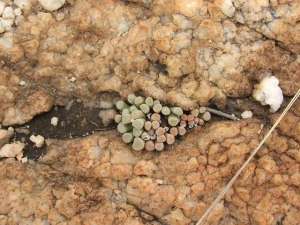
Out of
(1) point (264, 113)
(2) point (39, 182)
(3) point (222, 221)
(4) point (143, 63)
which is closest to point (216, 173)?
(3) point (222, 221)

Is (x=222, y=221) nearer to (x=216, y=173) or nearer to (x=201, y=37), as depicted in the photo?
(x=216, y=173)

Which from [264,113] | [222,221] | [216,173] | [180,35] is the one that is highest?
[180,35]

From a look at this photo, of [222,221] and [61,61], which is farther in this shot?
[61,61]

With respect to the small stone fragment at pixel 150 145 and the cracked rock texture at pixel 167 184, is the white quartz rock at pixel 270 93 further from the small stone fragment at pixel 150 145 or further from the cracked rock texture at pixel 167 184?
the small stone fragment at pixel 150 145

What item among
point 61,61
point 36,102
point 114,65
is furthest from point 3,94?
point 114,65

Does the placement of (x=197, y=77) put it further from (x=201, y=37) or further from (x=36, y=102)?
(x=36, y=102)

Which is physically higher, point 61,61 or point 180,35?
point 180,35

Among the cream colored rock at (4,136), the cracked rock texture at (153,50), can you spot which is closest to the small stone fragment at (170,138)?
the cracked rock texture at (153,50)
